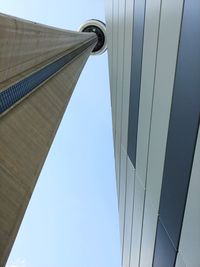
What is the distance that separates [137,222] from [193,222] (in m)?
4.39

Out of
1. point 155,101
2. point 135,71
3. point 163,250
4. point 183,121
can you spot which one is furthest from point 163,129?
point 135,71

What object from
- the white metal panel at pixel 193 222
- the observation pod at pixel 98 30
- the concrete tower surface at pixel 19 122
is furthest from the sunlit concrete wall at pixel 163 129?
the observation pod at pixel 98 30

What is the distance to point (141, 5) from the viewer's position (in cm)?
810

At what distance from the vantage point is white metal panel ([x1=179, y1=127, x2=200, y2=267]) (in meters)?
4.62

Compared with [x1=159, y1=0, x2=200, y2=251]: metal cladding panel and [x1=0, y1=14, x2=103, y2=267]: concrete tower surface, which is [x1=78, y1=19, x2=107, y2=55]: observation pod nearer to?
[x1=0, y1=14, x2=103, y2=267]: concrete tower surface

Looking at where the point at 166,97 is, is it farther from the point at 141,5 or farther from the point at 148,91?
the point at 141,5

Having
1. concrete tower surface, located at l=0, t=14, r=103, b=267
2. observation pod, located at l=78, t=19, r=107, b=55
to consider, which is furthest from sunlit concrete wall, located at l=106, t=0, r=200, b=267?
observation pod, located at l=78, t=19, r=107, b=55

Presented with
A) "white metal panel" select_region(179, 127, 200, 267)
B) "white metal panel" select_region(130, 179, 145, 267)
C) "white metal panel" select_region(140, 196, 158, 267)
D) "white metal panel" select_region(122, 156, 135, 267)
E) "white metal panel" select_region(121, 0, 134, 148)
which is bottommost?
"white metal panel" select_region(179, 127, 200, 267)

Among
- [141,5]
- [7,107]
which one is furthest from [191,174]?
[141,5]

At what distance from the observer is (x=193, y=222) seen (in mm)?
4789

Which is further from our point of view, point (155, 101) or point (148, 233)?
point (148, 233)

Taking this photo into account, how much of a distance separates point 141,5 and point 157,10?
1706 mm

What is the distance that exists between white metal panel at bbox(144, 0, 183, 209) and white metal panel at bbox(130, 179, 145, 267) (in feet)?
4.29

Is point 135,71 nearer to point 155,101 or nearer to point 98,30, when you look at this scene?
point 155,101
